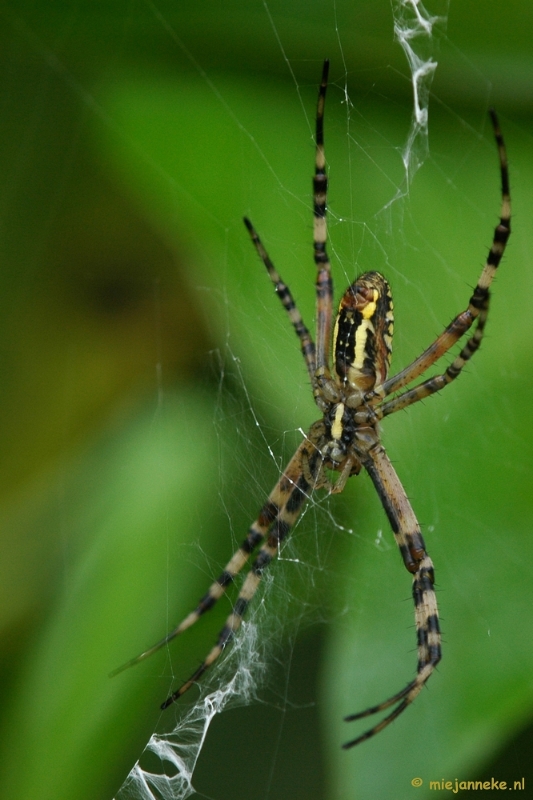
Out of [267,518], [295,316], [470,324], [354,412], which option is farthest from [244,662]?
[470,324]

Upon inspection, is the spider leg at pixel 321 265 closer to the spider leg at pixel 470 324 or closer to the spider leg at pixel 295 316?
the spider leg at pixel 295 316

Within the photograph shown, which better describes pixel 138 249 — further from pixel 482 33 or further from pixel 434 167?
pixel 482 33

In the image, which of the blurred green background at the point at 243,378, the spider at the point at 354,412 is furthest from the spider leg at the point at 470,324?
the blurred green background at the point at 243,378

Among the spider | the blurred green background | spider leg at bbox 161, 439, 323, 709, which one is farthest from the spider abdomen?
spider leg at bbox 161, 439, 323, 709

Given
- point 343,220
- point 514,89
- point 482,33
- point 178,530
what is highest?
point 482,33

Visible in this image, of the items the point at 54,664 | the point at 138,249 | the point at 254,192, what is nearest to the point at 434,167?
the point at 254,192

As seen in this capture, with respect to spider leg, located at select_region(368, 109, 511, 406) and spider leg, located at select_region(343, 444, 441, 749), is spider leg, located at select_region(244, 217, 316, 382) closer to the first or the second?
spider leg, located at select_region(368, 109, 511, 406)
